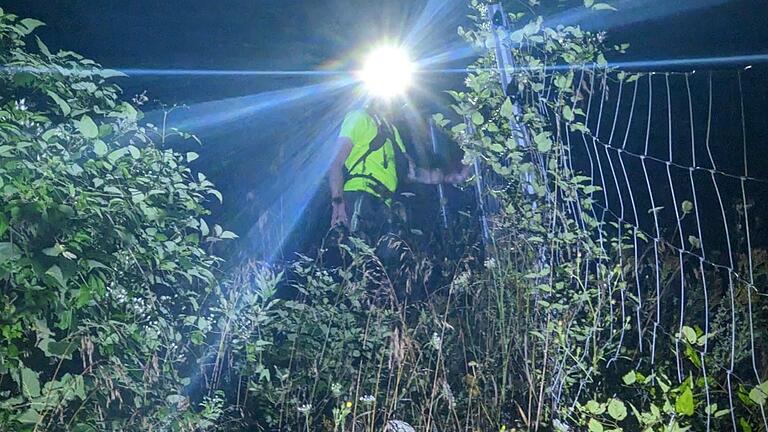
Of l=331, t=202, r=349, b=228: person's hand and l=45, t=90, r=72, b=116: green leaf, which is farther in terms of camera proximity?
l=331, t=202, r=349, b=228: person's hand

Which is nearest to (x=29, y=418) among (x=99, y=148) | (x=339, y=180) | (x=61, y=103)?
(x=99, y=148)

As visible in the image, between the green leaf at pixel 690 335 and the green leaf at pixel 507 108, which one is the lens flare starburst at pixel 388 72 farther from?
the green leaf at pixel 690 335

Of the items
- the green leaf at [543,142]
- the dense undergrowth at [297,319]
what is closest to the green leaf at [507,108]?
the dense undergrowth at [297,319]

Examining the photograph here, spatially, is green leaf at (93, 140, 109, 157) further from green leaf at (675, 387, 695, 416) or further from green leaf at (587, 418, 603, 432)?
green leaf at (675, 387, 695, 416)

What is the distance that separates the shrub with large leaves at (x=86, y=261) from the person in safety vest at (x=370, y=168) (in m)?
1.88

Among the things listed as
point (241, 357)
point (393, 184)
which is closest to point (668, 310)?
point (241, 357)

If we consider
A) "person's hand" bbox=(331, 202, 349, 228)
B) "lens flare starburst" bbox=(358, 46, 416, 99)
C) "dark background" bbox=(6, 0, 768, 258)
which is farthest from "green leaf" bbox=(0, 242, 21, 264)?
"lens flare starburst" bbox=(358, 46, 416, 99)

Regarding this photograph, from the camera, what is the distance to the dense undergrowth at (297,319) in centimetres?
162

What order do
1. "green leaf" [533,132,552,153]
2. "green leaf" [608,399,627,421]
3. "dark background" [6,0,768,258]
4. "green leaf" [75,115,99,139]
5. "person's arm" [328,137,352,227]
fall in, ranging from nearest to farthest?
1. "green leaf" [608,399,627,421]
2. "green leaf" [75,115,99,139]
3. "green leaf" [533,132,552,153]
4. "dark background" [6,0,768,258]
5. "person's arm" [328,137,352,227]

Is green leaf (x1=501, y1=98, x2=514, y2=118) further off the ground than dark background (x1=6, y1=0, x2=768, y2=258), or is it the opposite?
dark background (x1=6, y1=0, x2=768, y2=258)

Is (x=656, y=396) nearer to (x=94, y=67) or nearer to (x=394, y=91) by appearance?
(x=94, y=67)

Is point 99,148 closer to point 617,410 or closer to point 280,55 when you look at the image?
point 617,410

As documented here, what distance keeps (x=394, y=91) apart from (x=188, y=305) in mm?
2287

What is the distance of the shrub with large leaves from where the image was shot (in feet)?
5.22
